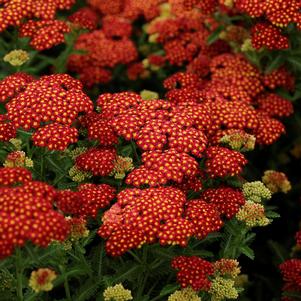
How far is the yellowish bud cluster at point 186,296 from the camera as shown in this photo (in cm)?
453

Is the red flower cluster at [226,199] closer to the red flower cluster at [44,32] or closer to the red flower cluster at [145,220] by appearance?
the red flower cluster at [145,220]

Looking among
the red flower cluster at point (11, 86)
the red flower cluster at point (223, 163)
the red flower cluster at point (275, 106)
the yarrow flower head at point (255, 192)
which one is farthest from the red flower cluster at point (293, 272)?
the red flower cluster at point (11, 86)

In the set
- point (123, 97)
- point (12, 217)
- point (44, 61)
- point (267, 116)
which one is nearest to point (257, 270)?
point (267, 116)

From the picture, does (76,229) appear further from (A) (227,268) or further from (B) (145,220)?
(A) (227,268)

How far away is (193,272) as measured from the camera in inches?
177

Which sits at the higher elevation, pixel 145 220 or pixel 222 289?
pixel 145 220

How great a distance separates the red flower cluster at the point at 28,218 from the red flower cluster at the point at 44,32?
2292 mm

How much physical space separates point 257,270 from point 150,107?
269 cm

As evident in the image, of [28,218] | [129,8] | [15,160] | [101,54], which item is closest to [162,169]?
[15,160]

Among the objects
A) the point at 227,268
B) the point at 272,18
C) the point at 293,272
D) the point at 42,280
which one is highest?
the point at 272,18

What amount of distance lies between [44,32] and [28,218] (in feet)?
9.12

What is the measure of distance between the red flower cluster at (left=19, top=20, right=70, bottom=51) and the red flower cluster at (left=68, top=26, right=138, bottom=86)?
812mm

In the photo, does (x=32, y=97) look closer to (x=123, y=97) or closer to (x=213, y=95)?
(x=123, y=97)

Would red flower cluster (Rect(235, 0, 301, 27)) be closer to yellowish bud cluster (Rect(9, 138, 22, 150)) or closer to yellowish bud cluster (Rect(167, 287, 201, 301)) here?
yellowish bud cluster (Rect(9, 138, 22, 150))
